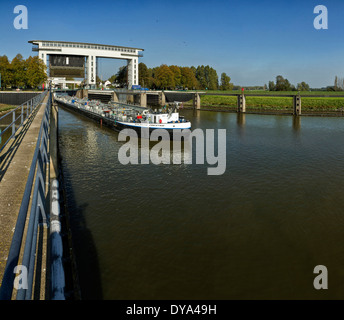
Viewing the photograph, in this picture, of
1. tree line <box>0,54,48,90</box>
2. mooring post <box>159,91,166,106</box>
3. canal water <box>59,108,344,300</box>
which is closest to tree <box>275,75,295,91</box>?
mooring post <box>159,91,166,106</box>

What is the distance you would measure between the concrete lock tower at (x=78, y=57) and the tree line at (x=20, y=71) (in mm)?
24694

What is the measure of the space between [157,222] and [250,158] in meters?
15.7

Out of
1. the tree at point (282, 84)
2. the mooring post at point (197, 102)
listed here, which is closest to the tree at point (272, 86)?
the tree at point (282, 84)

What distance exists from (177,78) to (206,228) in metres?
135

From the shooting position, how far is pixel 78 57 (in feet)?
430

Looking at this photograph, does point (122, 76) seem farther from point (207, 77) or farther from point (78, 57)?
point (207, 77)

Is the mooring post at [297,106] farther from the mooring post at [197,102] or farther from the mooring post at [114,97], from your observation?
the mooring post at [114,97]

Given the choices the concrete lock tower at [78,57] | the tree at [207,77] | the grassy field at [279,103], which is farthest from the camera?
the tree at [207,77]

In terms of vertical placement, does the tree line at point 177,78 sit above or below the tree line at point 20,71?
above

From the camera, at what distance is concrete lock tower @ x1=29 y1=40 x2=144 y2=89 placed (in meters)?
123

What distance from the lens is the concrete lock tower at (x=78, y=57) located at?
4843 inches
